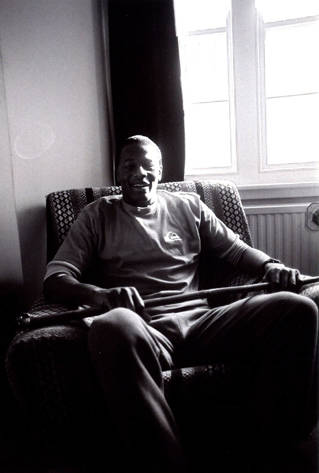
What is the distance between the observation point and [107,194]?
193 centimetres

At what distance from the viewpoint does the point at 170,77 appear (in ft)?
7.64

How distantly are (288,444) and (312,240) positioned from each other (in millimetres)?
1197

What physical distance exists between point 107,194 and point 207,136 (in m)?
0.94

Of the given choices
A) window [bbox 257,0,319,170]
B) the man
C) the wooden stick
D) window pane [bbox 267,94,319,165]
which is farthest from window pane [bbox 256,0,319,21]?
the wooden stick

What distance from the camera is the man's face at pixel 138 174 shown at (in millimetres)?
1658

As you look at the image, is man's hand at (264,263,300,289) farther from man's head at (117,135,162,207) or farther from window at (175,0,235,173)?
window at (175,0,235,173)

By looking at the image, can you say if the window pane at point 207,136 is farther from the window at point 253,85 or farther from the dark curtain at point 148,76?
the dark curtain at point 148,76

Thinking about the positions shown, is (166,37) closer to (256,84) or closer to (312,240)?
(256,84)

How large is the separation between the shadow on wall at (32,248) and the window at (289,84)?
4.12ft

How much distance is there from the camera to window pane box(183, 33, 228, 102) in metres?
2.53

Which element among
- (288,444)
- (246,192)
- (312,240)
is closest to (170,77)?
(246,192)

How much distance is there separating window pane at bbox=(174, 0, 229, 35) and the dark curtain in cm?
22

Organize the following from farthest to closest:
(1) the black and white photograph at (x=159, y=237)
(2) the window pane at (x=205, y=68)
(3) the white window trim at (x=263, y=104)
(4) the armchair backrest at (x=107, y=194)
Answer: (2) the window pane at (x=205, y=68)
(3) the white window trim at (x=263, y=104)
(4) the armchair backrest at (x=107, y=194)
(1) the black and white photograph at (x=159, y=237)

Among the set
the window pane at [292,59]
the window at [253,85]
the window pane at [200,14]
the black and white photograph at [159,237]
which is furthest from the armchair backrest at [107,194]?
the window pane at [200,14]
